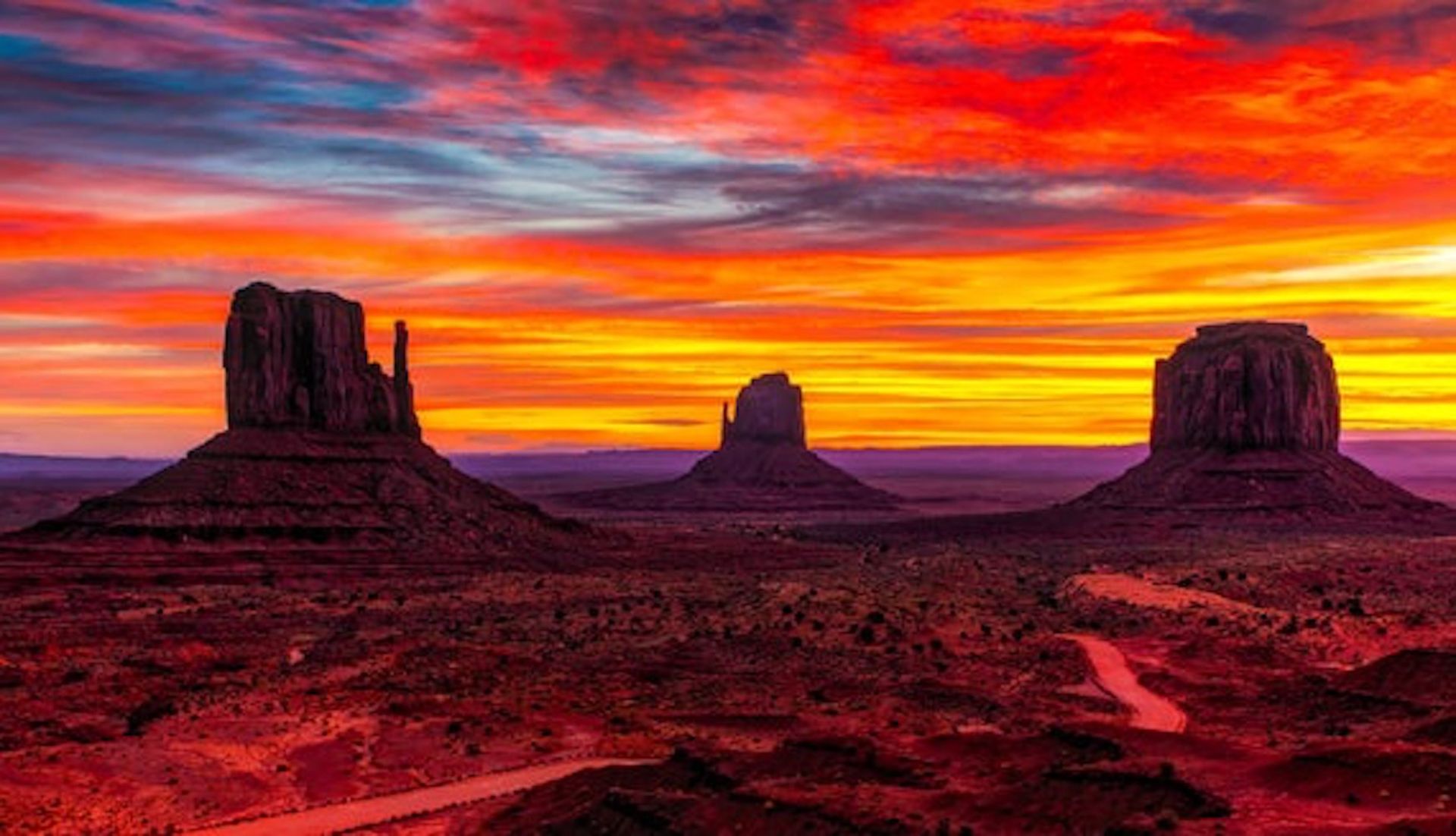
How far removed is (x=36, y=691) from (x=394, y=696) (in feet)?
55.2

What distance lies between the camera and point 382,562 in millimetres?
118250

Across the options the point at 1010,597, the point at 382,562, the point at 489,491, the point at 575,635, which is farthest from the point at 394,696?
the point at 489,491

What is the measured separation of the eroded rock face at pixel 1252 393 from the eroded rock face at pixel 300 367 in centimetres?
9959

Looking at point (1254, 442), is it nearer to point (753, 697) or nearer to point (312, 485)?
point (312, 485)

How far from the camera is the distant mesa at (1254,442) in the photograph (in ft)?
546

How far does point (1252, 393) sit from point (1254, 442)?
20.5 ft

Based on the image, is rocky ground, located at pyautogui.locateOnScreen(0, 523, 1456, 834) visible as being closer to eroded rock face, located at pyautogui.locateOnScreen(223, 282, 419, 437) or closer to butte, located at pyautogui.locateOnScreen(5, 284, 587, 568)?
butte, located at pyautogui.locateOnScreen(5, 284, 587, 568)

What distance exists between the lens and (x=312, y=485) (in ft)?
423

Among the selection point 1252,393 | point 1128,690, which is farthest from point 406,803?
point 1252,393

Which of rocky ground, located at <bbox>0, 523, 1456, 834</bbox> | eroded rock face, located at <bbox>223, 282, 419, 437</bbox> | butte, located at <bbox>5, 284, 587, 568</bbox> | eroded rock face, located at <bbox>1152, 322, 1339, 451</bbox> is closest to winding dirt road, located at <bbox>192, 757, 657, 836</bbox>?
rocky ground, located at <bbox>0, 523, 1456, 834</bbox>

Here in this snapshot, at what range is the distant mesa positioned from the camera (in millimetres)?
166500

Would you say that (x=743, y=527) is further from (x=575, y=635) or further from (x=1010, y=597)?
(x=575, y=635)

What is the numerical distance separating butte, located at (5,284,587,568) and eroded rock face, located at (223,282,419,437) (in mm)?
131

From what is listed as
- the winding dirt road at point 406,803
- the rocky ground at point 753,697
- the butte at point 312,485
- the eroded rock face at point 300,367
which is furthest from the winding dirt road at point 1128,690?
the eroded rock face at point 300,367
